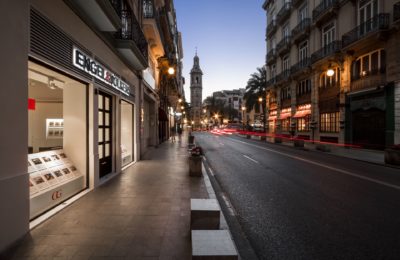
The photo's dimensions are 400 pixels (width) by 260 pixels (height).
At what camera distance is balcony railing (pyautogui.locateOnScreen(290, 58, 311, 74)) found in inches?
1216

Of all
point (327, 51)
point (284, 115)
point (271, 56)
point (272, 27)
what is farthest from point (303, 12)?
point (284, 115)

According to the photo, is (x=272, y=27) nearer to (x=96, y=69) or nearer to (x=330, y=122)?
(x=330, y=122)

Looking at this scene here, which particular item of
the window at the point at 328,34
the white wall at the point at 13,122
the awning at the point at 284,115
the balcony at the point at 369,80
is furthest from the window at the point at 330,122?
the white wall at the point at 13,122

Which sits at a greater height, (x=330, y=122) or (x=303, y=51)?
(x=303, y=51)

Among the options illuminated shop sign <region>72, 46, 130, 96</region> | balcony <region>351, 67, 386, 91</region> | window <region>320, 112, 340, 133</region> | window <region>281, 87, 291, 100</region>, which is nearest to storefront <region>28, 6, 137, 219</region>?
illuminated shop sign <region>72, 46, 130, 96</region>

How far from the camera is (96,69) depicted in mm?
8188

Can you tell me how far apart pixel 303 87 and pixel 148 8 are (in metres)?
23.3

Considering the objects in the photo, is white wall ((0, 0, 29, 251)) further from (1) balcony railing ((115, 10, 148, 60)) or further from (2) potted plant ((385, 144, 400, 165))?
(2) potted plant ((385, 144, 400, 165))

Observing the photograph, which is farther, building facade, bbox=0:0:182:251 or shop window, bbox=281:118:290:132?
shop window, bbox=281:118:290:132

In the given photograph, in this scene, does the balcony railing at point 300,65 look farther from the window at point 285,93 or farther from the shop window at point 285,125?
the shop window at point 285,125

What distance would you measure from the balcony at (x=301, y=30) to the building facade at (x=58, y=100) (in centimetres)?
2418

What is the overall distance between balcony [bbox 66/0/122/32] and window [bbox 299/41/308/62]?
2894 centimetres

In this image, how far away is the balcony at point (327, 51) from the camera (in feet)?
80.3

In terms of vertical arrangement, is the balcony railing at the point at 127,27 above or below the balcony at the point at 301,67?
below
